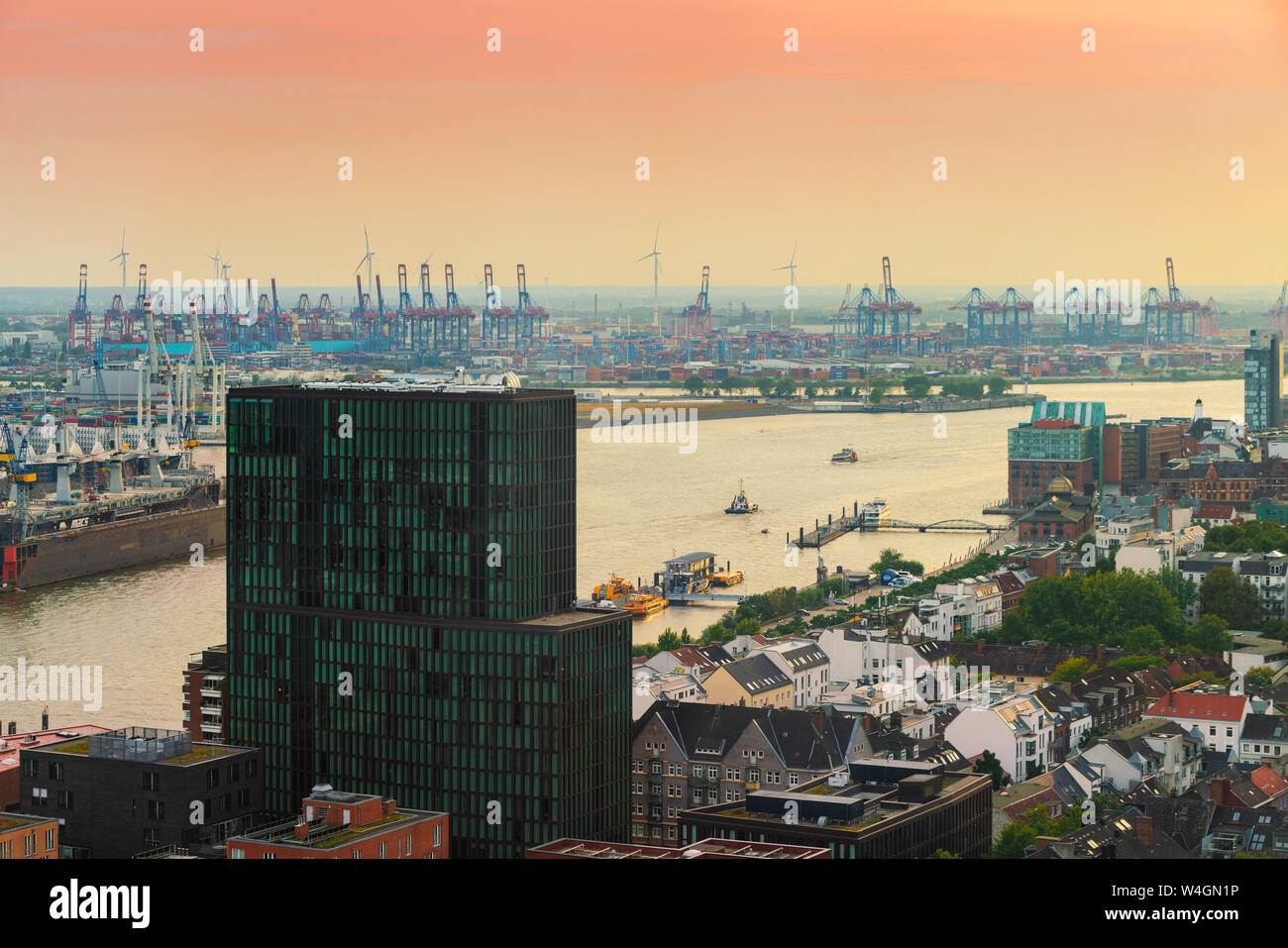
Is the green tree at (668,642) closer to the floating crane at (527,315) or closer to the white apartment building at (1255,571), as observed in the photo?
the white apartment building at (1255,571)

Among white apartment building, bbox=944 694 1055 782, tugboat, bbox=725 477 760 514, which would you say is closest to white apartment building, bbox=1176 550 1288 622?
white apartment building, bbox=944 694 1055 782

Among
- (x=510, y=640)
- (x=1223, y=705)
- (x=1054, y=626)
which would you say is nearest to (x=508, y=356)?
(x=1054, y=626)

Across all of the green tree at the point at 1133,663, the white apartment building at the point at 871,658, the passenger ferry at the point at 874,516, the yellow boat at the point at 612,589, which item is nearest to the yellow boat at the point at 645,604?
the yellow boat at the point at 612,589

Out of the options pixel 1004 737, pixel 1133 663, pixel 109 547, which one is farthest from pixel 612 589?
pixel 1004 737

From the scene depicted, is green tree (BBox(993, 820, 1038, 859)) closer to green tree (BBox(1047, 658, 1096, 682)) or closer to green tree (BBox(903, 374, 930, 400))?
green tree (BBox(1047, 658, 1096, 682))
